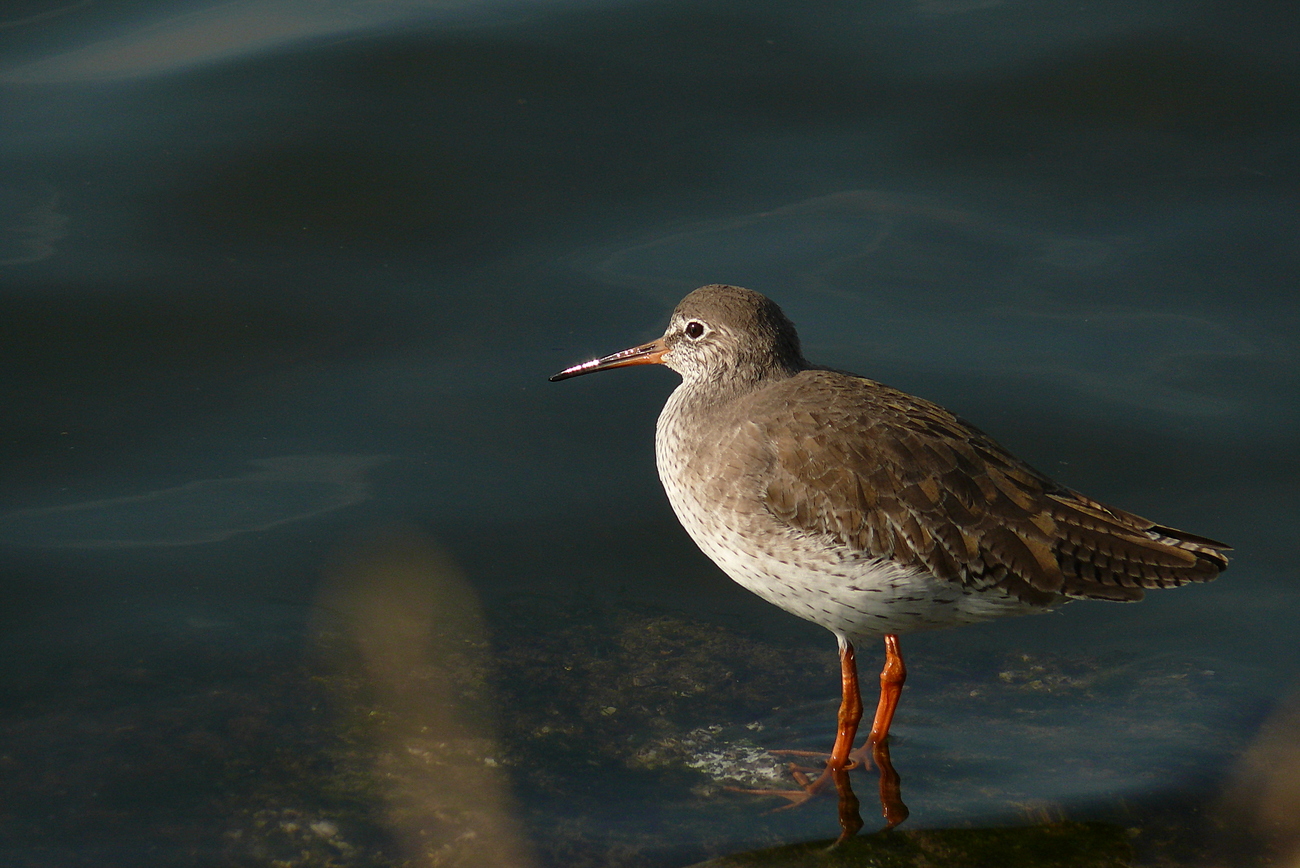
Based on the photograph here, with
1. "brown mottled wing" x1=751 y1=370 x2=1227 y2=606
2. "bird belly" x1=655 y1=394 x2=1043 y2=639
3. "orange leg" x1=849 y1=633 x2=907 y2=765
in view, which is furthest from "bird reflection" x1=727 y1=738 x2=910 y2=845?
"brown mottled wing" x1=751 y1=370 x2=1227 y2=606

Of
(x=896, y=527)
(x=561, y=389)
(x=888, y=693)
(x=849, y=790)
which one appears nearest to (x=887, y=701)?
(x=888, y=693)

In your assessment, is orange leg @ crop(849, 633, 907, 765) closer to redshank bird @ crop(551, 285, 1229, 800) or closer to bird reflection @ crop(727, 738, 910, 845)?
bird reflection @ crop(727, 738, 910, 845)

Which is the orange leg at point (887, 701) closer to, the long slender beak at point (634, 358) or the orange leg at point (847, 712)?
the orange leg at point (847, 712)

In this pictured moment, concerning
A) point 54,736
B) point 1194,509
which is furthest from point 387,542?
point 1194,509

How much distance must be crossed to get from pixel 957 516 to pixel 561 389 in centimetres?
359

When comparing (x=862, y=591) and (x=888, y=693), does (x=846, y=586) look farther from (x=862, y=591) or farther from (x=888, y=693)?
(x=888, y=693)

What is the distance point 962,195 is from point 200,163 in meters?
5.76

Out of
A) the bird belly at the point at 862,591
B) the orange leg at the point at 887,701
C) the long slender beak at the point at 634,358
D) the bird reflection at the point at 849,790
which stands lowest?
the bird reflection at the point at 849,790

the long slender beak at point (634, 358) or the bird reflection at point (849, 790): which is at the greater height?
the long slender beak at point (634, 358)

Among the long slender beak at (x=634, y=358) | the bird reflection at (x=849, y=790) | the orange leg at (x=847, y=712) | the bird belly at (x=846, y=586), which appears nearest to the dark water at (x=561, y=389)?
the bird reflection at (x=849, y=790)

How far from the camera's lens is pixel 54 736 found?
6.30m

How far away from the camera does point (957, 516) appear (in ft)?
19.2

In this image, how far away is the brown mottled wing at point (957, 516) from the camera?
229 inches

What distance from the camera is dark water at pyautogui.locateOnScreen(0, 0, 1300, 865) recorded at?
6.10 m
